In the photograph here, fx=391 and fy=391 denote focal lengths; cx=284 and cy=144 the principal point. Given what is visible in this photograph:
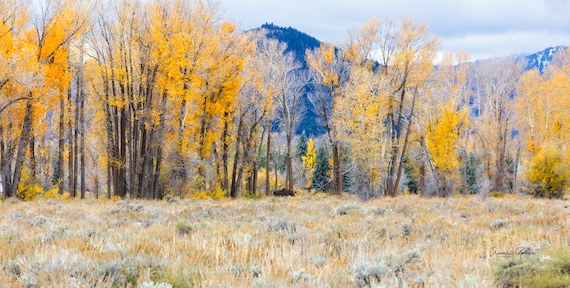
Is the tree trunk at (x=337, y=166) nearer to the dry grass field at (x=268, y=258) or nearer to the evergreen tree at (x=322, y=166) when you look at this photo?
the dry grass field at (x=268, y=258)

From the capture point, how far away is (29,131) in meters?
19.1

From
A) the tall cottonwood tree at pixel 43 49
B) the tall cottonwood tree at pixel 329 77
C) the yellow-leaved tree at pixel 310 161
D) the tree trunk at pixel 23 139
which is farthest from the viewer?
the yellow-leaved tree at pixel 310 161

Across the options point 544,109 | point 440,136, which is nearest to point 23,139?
point 440,136

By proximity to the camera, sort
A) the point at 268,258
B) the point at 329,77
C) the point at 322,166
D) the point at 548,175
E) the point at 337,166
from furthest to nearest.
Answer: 1. the point at 322,166
2. the point at 337,166
3. the point at 329,77
4. the point at 548,175
5. the point at 268,258

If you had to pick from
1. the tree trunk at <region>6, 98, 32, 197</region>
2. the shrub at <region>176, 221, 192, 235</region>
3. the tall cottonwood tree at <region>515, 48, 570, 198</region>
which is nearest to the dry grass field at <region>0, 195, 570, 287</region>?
the shrub at <region>176, 221, 192, 235</region>

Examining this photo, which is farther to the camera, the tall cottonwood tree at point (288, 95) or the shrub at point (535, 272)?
the tall cottonwood tree at point (288, 95)

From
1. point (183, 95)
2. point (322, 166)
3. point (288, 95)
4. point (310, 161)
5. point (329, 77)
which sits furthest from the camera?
point (310, 161)

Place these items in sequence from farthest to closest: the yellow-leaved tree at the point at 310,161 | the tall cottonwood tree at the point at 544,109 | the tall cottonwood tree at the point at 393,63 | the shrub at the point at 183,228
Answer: the yellow-leaved tree at the point at 310,161
the tall cottonwood tree at the point at 544,109
the tall cottonwood tree at the point at 393,63
the shrub at the point at 183,228

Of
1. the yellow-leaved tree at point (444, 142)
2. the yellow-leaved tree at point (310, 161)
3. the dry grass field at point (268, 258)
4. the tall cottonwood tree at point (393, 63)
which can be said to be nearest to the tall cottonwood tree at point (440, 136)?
the yellow-leaved tree at point (444, 142)

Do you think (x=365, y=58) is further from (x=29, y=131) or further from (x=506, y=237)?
(x=506, y=237)

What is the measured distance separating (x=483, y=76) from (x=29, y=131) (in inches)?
1702

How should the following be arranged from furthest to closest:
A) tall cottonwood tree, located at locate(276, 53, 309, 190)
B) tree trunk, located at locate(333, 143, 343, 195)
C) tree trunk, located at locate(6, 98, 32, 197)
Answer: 1. tall cottonwood tree, located at locate(276, 53, 309, 190)
2. tree trunk, located at locate(333, 143, 343, 195)
3. tree trunk, located at locate(6, 98, 32, 197)

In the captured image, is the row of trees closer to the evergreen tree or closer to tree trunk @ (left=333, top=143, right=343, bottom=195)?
tree trunk @ (left=333, top=143, right=343, bottom=195)

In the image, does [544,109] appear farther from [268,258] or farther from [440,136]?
[268,258]
